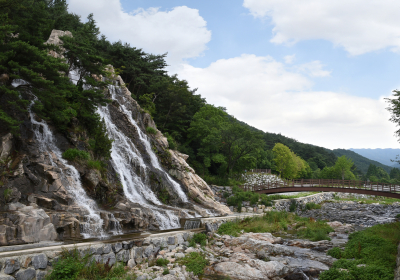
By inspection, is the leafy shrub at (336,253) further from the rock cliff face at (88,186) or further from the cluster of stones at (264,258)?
the rock cliff face at (88,186)

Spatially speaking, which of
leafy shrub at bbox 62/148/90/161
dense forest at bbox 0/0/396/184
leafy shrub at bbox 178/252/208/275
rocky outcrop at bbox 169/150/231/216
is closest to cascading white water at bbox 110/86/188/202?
rocky outcrop at bbox 169/150/231/216

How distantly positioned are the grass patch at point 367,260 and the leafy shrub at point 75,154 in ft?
50.5

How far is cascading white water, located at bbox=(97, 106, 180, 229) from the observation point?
57.9 feet

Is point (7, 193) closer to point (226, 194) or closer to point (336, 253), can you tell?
point (336, 253)

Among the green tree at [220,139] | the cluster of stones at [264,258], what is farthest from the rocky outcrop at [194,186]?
the green tree at [220,139]

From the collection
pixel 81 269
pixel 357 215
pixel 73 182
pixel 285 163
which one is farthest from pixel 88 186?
pixel 285 163

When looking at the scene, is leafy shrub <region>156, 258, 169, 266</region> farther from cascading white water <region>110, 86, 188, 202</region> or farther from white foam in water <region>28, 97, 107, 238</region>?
cascading white water <region>110, 86, 188, 202</region>

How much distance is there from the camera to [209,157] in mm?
39156

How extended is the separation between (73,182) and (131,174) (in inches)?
232

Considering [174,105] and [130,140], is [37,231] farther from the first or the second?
[174,105]

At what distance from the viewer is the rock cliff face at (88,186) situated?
485 inches

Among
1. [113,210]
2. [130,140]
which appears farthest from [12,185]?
[130,140]

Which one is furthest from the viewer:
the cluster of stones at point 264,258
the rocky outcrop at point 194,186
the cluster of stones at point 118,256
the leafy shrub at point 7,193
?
the rocky outcrop at point 194,186

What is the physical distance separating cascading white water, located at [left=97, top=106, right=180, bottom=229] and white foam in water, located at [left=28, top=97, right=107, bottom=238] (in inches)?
149
